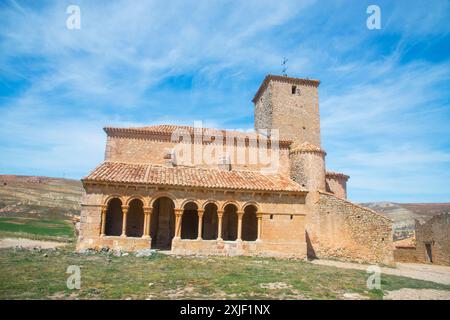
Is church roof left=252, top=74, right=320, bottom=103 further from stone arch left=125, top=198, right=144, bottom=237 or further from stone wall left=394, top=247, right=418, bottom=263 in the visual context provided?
stone wall left=394, top=247, right=418, bottom=263

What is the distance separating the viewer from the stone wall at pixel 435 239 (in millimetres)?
19656

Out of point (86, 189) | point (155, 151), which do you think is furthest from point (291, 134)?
point (86, 189)

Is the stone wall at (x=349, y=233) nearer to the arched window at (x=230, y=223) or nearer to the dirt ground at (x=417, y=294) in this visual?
the arched window at (x=230, y=223)

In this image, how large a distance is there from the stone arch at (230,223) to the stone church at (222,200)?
0.19ft

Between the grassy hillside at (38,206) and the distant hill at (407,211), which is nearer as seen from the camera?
the grassy hillside at (38,206)

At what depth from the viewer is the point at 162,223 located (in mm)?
17188

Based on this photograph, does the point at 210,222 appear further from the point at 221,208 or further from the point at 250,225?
the point at 221,208

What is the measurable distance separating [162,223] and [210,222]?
2.78 metres

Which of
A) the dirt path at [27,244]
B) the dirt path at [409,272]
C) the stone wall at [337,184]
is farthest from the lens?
the stone wall at [337,184]

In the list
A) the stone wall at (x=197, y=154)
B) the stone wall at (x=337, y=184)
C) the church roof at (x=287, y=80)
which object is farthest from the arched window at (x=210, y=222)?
the church roof at (x=287, y=80)

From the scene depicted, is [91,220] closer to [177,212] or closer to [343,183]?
[177,212]

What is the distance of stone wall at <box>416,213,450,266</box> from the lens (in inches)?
774

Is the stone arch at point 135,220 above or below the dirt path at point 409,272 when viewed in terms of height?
above

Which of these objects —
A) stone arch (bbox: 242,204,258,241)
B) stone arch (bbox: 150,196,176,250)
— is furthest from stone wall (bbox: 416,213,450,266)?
stone arch (bbox: 150,196,176,250)
